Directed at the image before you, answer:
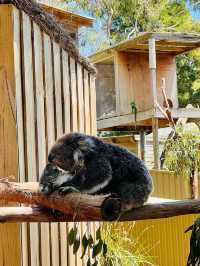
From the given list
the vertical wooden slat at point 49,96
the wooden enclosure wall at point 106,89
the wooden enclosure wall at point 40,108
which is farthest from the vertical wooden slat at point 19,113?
the wooden enclosure wall at point 106,89

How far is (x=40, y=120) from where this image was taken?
4633 millimetres

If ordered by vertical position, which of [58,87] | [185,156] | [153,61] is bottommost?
[185,156]

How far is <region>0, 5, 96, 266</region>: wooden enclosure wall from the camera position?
444 cm

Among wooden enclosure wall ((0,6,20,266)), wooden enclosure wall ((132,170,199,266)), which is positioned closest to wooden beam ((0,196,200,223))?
wooden enclosure wall ((0,6,20,266))

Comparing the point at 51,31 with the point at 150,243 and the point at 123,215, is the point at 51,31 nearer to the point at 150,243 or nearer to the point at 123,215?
the point at 123,215

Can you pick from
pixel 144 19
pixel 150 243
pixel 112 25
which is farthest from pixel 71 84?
pixel 112 25

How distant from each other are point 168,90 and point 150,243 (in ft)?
21.9

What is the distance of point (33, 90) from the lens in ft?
15.1

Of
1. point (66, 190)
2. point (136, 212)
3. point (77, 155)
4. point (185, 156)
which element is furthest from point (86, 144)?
point (185, 156)

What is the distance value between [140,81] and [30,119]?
30.4ft

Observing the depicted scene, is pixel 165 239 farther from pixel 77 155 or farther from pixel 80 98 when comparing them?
pixel 77 155

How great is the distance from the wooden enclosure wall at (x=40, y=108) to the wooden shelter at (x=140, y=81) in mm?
6957

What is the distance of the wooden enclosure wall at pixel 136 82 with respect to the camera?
1327 cm

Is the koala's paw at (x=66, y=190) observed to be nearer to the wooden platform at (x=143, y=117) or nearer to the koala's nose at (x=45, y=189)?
the koala's nose at (x=45, y=189)
